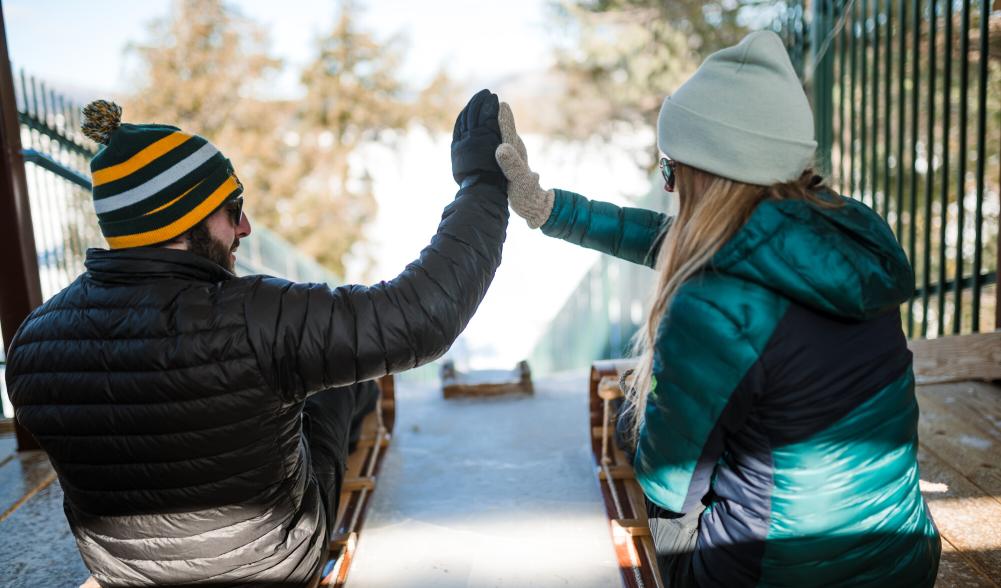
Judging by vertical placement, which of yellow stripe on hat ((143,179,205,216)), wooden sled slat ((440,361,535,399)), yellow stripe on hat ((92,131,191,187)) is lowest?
wooden sled slat ((440,361,535,399))

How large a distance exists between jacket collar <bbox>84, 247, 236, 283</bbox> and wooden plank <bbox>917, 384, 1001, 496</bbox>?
7.63 feet

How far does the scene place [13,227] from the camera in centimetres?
293

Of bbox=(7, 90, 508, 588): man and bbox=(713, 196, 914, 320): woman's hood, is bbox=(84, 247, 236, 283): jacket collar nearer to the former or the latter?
bbox=(7, 90, 508, 588): man

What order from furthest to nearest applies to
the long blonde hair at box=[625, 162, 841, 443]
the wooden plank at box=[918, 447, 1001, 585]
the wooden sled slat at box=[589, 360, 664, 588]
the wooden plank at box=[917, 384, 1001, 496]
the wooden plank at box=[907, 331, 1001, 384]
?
the wooden plank at box=[907, 331, 1001, 384], the wooden plank at box=[917, 384, 1001, 496], the wooden sled slat at box=[589, 360, 664, 588], the wooden plank at box=[918, 447, 1001, 585], the long blonde hair at box=[625, 162, 841, 443]

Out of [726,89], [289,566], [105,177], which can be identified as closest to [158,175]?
[105,177]

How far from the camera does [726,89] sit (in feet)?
4.33

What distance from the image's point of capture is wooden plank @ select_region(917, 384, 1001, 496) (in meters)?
2.36

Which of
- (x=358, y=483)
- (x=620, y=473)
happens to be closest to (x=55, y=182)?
(x=358, y=483)

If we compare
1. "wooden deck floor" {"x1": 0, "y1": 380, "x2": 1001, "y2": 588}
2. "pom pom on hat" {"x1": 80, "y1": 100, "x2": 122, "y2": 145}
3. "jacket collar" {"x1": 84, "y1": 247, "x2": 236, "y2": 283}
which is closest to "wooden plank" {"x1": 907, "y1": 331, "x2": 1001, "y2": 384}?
"wooden deck floor" {"x1": 0, "y1": 380, "x2": 1001, "y2": 588}

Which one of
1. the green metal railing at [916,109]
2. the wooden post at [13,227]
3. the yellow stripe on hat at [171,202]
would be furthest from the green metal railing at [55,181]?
the green metal railing at [916,109]

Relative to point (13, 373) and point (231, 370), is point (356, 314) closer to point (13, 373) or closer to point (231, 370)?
point (231, 370)

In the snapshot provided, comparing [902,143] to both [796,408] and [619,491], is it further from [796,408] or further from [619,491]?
[796,408]

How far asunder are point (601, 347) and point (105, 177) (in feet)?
17.8

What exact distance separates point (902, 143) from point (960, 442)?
1.52 meters
